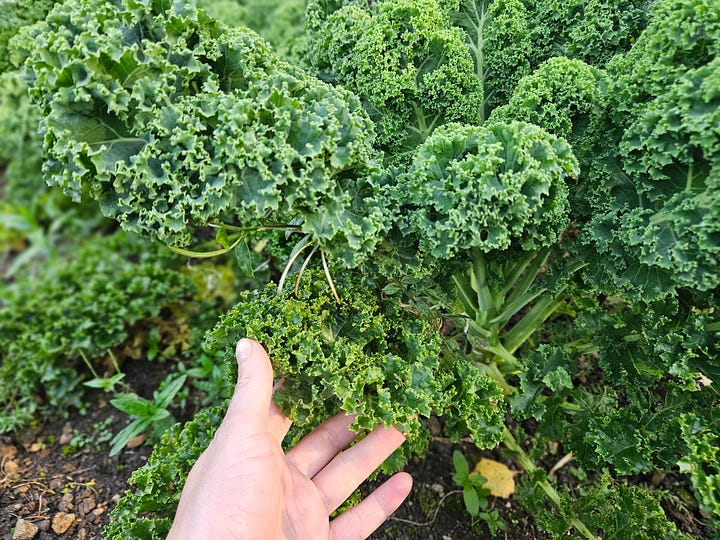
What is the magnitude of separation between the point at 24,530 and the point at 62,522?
0.66ft

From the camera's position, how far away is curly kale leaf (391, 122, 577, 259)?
2453mm

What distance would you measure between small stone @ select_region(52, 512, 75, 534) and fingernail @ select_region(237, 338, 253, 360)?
180cm

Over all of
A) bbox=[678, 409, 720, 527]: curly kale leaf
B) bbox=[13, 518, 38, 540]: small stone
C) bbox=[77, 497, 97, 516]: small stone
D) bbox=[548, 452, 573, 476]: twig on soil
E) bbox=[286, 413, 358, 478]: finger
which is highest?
bbox=[678, 409, 720, 527]: curly kale leaf

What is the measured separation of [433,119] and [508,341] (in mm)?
1530

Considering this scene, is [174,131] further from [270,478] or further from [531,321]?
[531,321]

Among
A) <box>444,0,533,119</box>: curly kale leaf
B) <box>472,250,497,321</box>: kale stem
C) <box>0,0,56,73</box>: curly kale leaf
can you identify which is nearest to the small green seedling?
<box>0,0,56,73</box>: curly kale leaf

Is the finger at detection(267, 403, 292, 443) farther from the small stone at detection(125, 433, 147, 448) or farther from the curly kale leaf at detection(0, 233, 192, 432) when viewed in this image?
the curly kale leaf at detection(0, 233, 192, 432)

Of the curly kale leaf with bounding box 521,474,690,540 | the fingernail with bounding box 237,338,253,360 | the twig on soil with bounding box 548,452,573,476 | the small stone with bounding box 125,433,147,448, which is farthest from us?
the small stone with bounding box 125,433,147,448

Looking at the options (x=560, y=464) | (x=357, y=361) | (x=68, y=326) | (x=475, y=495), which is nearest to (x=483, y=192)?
(x=357, y=361)

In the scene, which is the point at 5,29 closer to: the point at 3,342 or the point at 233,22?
the point at 233,22

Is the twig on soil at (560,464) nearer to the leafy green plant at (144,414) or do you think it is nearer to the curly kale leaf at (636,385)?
the curly kale leaf at (636,385)

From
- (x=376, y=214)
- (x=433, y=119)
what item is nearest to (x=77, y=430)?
(x=376, y=214)

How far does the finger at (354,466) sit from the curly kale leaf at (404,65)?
163cm

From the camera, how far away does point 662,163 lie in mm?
2477
